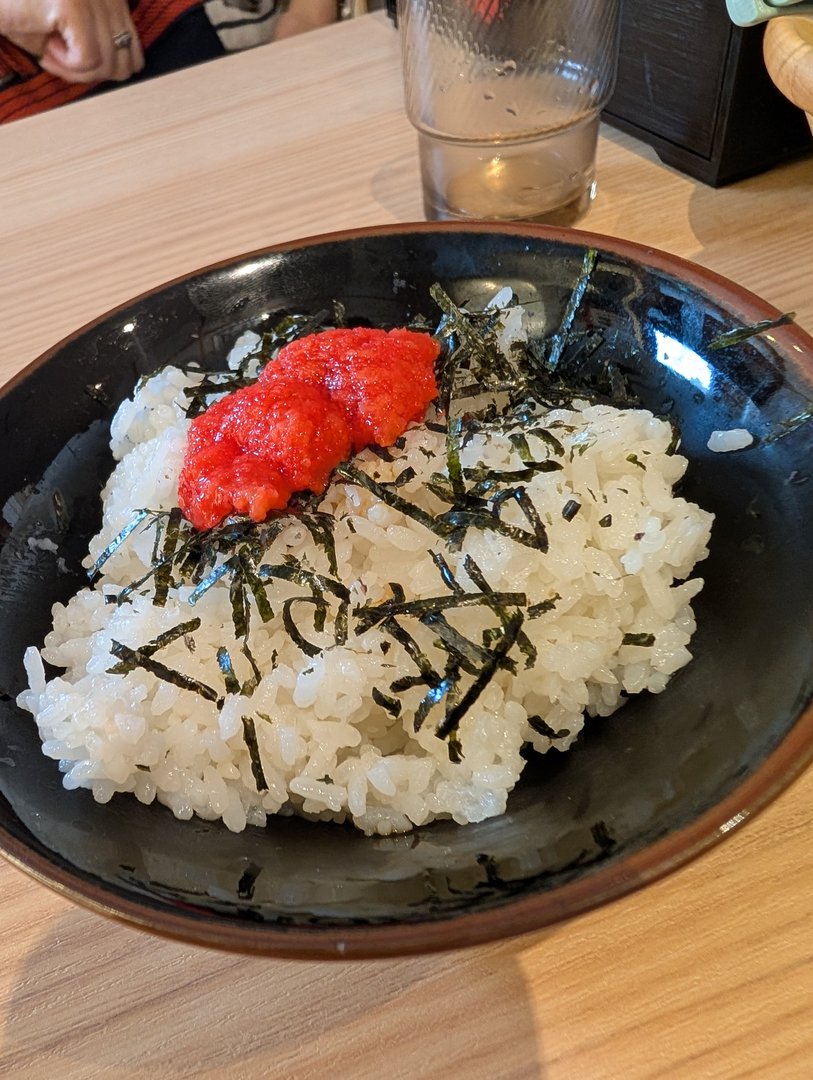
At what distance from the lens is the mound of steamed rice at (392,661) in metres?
1.06

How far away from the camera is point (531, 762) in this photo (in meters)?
1.13

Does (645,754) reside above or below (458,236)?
below

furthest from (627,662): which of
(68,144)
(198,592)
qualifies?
(68,144)

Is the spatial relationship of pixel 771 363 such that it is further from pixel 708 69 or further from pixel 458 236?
pixel 708 69

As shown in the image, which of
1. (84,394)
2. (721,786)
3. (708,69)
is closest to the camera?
(721,786)

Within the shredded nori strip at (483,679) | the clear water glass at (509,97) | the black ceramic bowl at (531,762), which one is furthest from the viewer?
the clear water glass at (509,97)

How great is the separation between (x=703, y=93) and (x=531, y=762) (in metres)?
1.69

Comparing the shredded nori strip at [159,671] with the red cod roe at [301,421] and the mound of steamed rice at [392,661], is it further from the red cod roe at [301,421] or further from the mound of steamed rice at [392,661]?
the red cod roe at [301,421]

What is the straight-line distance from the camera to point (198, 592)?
118 cm

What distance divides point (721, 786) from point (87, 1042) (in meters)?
0.75

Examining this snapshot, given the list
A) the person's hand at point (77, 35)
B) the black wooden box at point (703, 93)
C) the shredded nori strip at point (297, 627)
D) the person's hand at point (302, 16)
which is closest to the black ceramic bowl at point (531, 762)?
the shredded nori strip at point (297, 627)

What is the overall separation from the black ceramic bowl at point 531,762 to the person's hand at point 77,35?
93.7 inches

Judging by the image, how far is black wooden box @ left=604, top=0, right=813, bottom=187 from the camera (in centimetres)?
194

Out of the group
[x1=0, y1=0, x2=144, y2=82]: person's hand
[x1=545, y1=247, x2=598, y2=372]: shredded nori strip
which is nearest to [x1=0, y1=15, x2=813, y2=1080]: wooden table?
[x1=545, y1=247, x2=598, y2=372]: shredded nori strip
